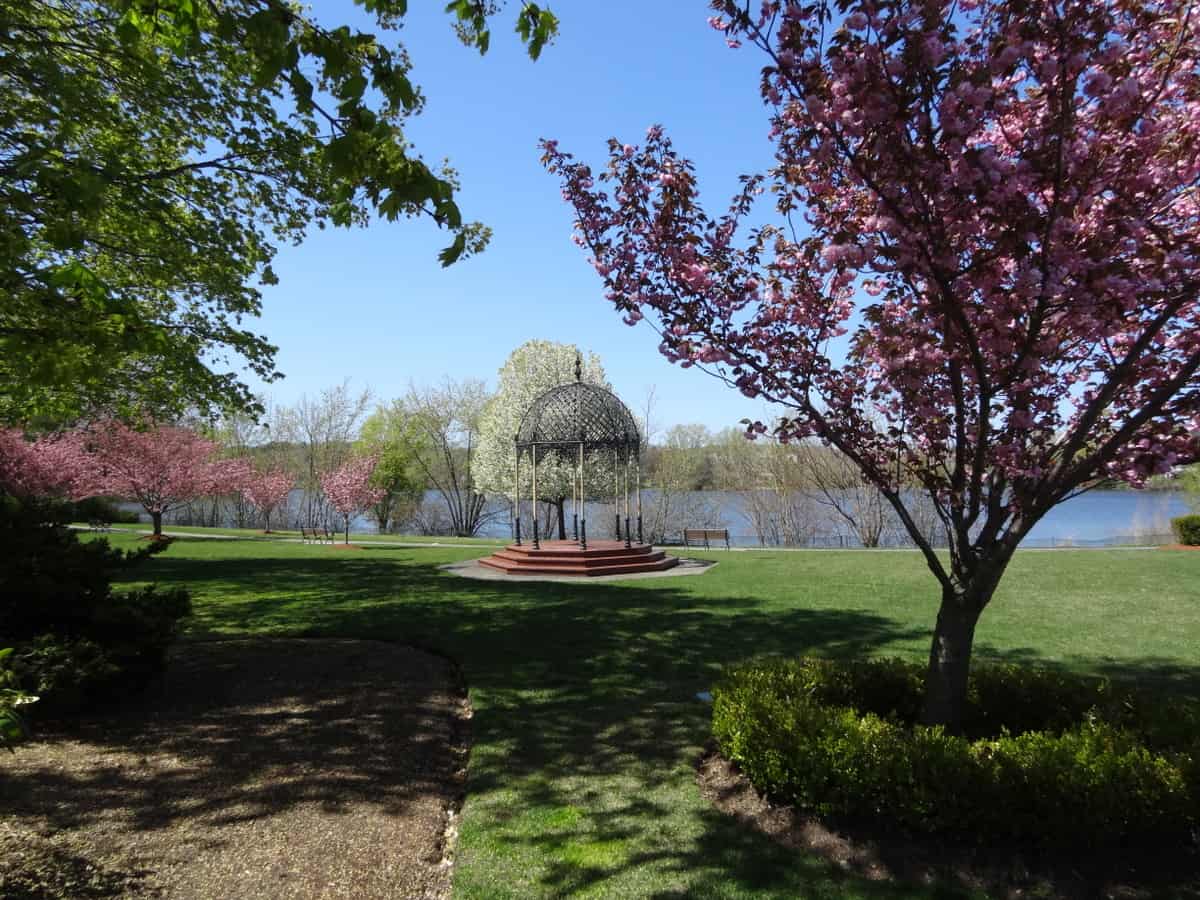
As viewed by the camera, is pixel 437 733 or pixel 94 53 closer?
pixel 437 733

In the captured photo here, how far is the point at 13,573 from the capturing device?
223 inches

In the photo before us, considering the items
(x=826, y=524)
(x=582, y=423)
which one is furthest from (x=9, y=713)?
(x=826, y=524)

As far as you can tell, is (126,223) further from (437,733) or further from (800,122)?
(800,122)

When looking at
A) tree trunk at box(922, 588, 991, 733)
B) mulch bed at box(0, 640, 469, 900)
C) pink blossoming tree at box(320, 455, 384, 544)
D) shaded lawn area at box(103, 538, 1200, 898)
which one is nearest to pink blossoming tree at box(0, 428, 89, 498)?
shaded lawn area at box(103, 538, 1200, 898)

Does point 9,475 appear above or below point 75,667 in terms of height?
above

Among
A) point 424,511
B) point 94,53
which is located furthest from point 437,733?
point 424,511

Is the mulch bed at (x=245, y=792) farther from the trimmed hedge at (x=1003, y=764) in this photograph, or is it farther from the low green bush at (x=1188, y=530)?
the low green bush at (x=1188, y=530)

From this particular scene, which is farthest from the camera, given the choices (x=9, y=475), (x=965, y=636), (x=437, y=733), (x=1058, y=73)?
(x=9, y=475)

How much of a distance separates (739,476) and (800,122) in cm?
3286

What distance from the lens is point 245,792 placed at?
4.47 metres

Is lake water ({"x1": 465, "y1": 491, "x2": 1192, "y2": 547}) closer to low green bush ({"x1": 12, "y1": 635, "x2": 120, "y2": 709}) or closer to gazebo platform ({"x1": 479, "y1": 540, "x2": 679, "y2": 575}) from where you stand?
gazebo platform ({"x1": 479, "y1": 540, "x2": 679, "y2": 575})

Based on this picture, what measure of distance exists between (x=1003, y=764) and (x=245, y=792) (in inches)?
181

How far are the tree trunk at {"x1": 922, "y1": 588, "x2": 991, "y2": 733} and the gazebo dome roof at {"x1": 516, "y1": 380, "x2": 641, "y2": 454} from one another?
12.9 meters

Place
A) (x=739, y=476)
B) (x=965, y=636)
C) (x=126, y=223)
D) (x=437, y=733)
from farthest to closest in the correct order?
(x=739, y=476) → (x=126, y=223) → (x=437, y=733) → (x=965, y=636)
